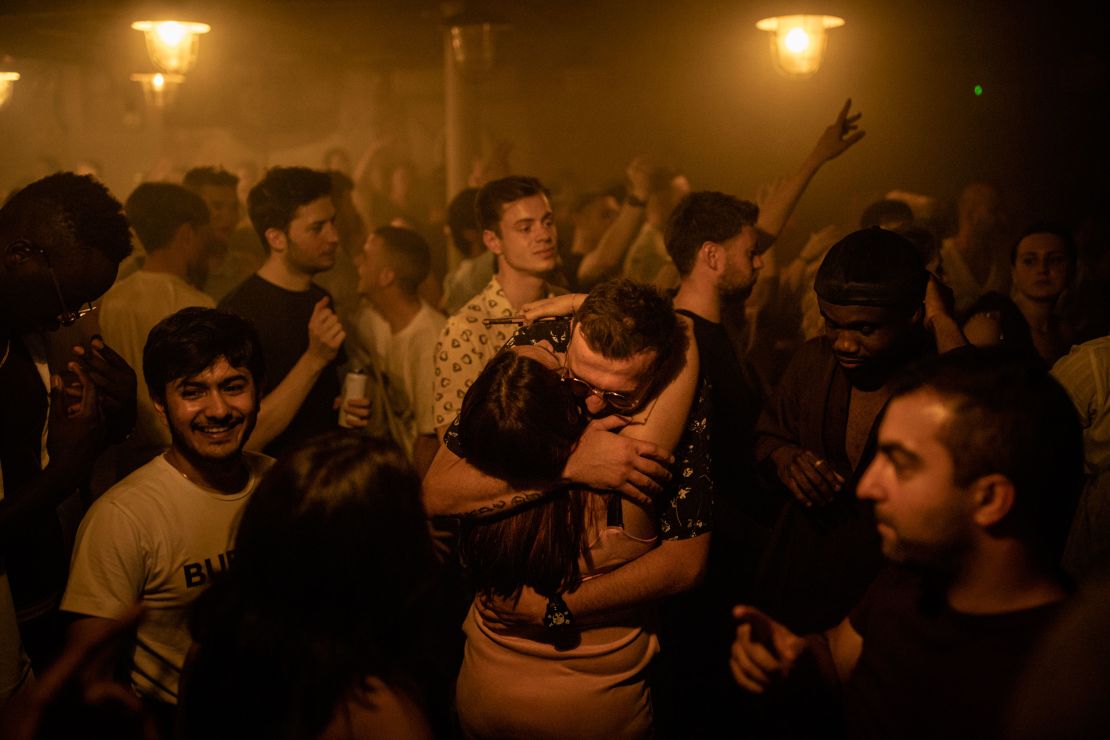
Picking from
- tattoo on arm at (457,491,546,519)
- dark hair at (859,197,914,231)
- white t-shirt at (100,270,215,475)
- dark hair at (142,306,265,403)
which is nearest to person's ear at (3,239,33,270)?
dark hair at (142,306,265,403)

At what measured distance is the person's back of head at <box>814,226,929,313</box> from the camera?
7.94 ft

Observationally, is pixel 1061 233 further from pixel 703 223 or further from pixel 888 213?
pixel 703 223

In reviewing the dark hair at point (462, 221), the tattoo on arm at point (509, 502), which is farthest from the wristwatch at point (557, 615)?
the dark hair at point (462, 221)

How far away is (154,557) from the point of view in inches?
77.5

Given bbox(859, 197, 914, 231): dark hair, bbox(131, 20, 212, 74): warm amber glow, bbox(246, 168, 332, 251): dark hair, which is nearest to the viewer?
bbox(246, 168, 332, 251): dark hair

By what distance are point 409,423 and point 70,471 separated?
1887mm

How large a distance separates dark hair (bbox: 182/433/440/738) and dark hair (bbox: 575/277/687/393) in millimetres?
705

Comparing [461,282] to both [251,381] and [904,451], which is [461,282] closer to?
[251,381]

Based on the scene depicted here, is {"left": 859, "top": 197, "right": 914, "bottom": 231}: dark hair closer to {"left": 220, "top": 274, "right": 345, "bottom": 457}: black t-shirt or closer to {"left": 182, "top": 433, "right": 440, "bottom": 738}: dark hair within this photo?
{"left": 220, "top": 274, "right": 345, "bottom": 457}: black t-shirt

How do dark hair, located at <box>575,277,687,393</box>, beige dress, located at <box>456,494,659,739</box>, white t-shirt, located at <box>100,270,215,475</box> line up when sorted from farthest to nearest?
white t-shirt, located at <box>100,270,215,475</box>
dark hair, located at <box>575,277,687,393</box>
beige dress, located at <box>456,494,659,739</box>

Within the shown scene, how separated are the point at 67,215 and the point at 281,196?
134cm

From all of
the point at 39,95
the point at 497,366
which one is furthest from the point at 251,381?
the point at 39,95

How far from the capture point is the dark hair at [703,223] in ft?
10.8

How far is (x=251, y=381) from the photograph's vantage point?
2.24 metres
